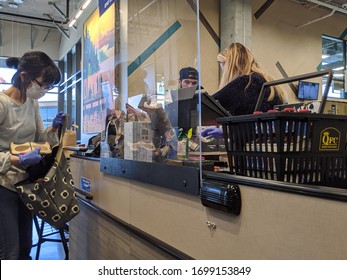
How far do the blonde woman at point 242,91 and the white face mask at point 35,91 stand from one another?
41.4 inches

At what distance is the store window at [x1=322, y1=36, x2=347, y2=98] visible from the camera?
7523 mm

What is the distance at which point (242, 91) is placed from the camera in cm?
164

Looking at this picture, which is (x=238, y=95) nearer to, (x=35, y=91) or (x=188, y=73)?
(x=188, y=73)

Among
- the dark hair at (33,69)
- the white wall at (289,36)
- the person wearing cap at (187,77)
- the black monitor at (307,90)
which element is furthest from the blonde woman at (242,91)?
the black monitor at (307,90)

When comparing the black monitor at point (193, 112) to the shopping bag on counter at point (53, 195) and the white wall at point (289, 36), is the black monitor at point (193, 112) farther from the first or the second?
the white wall at point (289, 36)

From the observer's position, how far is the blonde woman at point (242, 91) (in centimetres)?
160

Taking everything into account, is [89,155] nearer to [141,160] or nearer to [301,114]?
[141,160]

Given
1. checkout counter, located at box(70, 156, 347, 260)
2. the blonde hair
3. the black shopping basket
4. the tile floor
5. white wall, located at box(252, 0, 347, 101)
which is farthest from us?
white wall, located at box(252, 0, 347, 101)

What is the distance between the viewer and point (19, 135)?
1.87 meters

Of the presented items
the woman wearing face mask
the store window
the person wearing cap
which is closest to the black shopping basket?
the person wearing cap

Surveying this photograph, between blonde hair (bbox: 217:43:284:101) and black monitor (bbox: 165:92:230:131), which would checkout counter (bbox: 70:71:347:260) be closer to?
black monitor (bbox: 165:92:230:131)

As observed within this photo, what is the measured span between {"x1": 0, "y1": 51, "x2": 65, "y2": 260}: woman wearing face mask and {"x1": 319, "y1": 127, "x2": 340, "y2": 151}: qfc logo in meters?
1.41

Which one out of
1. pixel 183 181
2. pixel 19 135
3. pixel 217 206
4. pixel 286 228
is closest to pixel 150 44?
pixel 19 135
